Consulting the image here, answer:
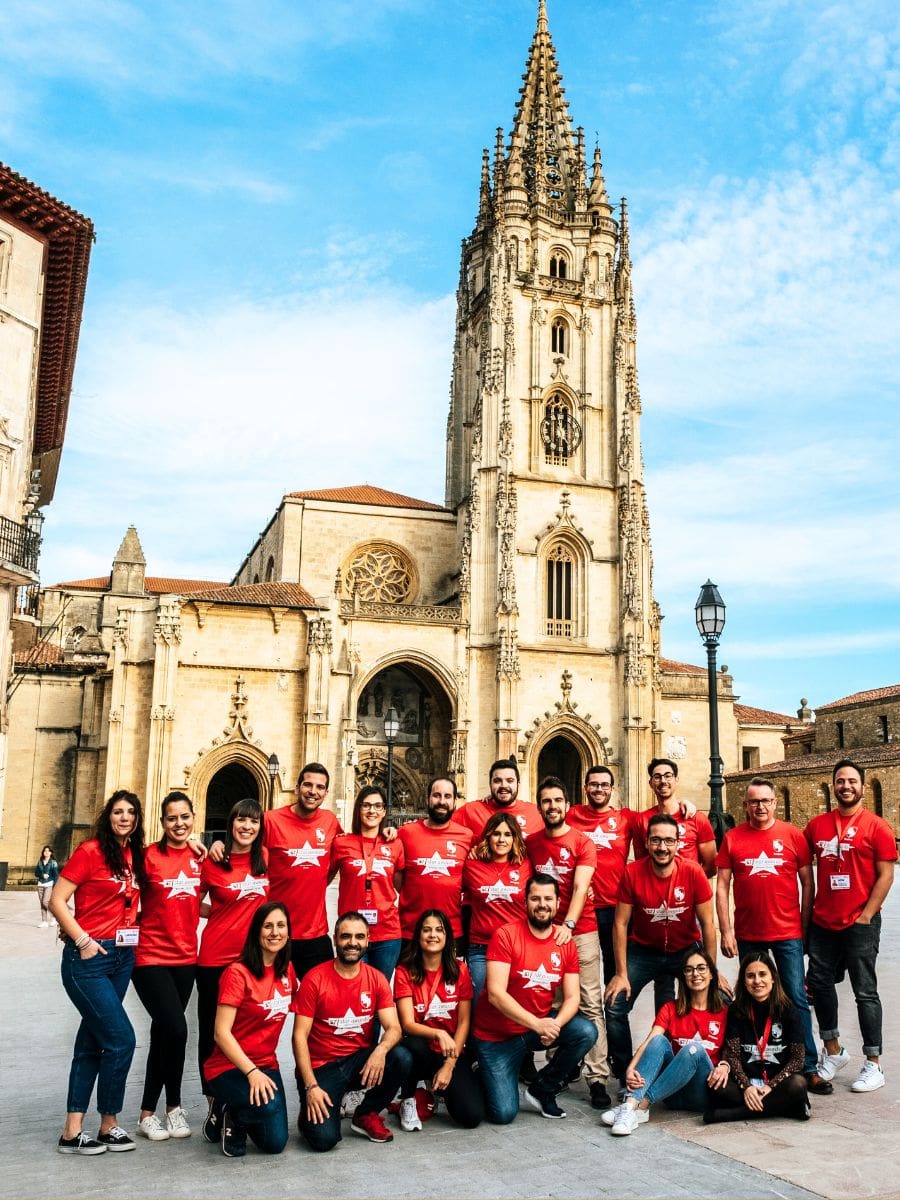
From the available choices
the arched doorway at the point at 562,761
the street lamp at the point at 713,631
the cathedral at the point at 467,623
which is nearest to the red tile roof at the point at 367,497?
the cathedral at the point at 467,623

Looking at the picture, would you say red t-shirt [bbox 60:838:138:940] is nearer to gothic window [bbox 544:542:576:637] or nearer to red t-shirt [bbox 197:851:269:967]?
red t-shirt [bbox 197:851:269:967]

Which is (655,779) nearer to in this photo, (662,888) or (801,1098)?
(662,888)

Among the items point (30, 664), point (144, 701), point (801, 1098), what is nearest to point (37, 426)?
point (144, 701)

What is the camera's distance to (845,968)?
7.05 meters

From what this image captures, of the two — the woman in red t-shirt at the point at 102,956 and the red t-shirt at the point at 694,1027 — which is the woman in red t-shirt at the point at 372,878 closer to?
the woman in red t-shirt at the point at 102,956

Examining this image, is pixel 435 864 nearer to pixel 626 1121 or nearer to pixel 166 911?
pixel 166 911

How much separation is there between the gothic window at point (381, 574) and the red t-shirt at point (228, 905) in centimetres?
3330

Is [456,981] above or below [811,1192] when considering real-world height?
above

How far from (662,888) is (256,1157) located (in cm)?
273

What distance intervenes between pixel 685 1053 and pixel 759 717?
154 ft

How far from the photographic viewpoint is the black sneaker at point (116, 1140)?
208 inches

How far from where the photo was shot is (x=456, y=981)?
6059 mm

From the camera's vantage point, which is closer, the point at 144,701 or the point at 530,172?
the point at 144,701

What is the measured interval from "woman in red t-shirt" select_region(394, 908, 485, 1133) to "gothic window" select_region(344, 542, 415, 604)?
33.3 metres
